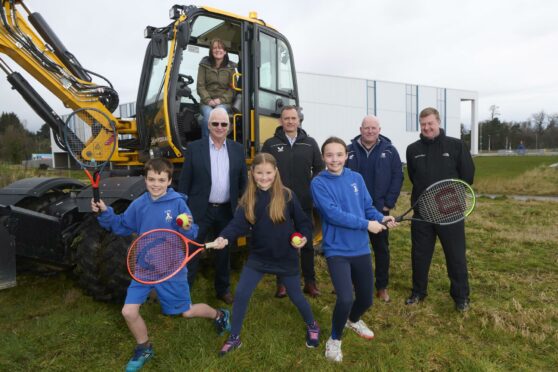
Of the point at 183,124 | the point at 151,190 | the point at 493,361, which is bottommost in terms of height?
the point at 493,361

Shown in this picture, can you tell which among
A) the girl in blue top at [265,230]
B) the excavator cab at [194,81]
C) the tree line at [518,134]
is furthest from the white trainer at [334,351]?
the tree line at [518,134]

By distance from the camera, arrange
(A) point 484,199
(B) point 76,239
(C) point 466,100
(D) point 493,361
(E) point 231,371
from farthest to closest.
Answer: (C) point 466,100 → (A) point 484,199 → (B) point 76,239 → (D) point 493,361 → (E) point 231,371

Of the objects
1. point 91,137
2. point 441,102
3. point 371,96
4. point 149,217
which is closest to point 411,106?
point 371,96

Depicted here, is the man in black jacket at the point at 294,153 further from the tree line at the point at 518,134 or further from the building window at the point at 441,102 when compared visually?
the tree line at the point at 518,134

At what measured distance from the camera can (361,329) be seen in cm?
357

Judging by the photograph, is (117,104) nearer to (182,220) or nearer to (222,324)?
(182,220)

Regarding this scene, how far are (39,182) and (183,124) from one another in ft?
5.33

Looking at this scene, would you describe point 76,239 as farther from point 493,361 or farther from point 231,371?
point 493,361

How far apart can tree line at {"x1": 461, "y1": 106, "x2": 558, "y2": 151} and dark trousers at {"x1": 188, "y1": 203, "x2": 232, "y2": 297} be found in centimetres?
8890

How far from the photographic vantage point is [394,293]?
4.58 metres

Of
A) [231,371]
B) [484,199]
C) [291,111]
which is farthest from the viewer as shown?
[484,199]

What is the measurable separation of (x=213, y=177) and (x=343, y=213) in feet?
4.29

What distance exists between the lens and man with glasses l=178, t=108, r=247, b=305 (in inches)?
147

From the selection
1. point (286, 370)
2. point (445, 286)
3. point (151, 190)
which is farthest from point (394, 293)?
point (151, 190)
